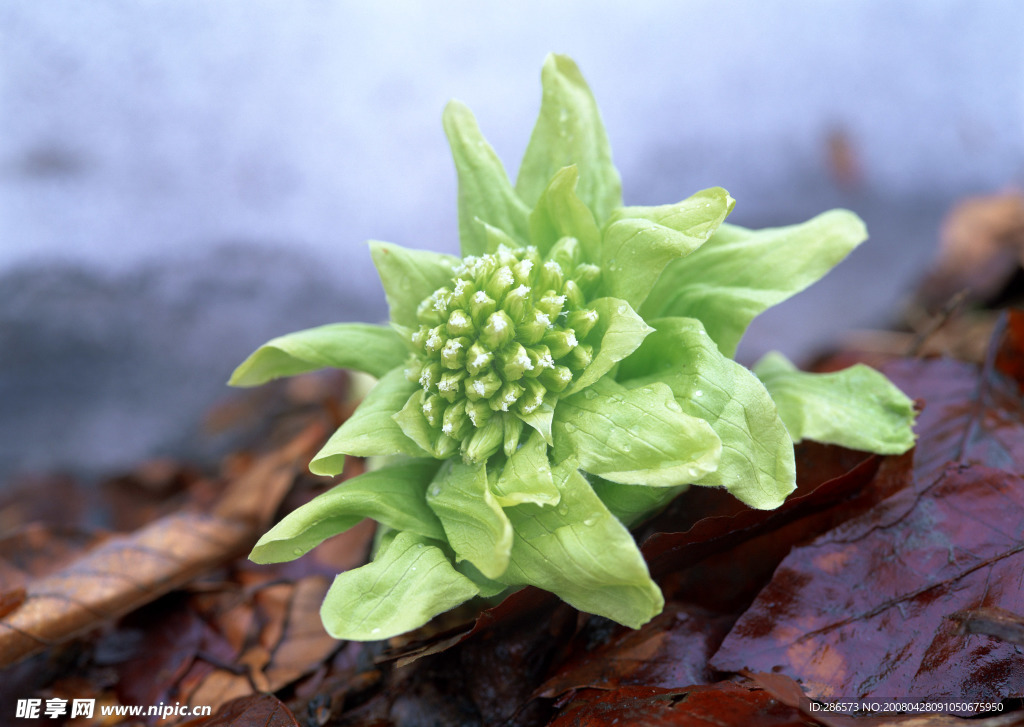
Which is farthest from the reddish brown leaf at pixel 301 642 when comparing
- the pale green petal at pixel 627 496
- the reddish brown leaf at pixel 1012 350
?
the reddish brown leaf at pixel 1012 350

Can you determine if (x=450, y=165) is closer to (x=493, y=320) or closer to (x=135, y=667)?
(x=493, y=320)

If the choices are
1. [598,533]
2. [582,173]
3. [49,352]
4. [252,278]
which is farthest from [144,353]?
[598,533]

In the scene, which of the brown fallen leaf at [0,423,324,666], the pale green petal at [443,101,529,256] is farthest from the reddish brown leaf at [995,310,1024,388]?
the brown fallen leaf at [0,423,324,666]

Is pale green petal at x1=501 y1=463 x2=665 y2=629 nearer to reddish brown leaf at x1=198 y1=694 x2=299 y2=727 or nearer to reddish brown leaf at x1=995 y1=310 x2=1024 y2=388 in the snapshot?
reddish brown leaf at x1=198 y1=694 x2=299 y2=727

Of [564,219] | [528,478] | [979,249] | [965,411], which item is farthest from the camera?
[979,249]

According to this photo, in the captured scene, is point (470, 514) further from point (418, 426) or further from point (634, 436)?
point (634, 436)

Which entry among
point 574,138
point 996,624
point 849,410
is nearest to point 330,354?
point 574,138
